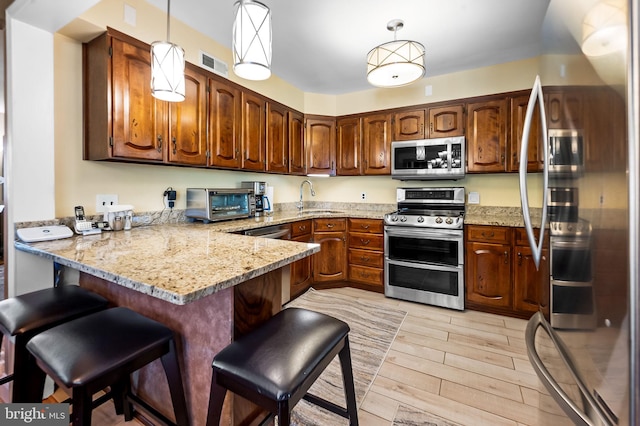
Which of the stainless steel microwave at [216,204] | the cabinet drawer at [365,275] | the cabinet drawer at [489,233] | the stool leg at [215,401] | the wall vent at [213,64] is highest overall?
the wall vent at [213,64]

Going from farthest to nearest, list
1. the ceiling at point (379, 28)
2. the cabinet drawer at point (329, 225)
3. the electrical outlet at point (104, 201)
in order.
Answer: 1. the cabinet drawer at point (329, 225)
2. the ceiling at point (379, 28)
3. the electrical outlet at point (104, 201)

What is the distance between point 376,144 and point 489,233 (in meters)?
1.65

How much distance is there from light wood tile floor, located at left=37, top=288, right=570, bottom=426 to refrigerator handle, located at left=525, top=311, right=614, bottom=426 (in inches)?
4.0

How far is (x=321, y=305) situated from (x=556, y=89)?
8.53 feet

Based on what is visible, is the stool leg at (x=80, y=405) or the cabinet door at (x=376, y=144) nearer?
the stool leg at (x=80, y=405)

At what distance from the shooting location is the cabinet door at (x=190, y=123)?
7.14 ft

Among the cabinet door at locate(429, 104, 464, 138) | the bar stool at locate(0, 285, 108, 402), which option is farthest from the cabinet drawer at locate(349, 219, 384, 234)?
the bar stool at locate(0, 285, 108, 402)

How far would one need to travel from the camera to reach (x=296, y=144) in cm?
368

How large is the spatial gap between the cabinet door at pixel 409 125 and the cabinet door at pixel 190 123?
2.20 m

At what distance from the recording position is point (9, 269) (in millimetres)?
1593

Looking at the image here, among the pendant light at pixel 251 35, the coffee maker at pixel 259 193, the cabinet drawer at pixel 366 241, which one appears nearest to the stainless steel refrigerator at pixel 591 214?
the pendant light at pixel 251 35

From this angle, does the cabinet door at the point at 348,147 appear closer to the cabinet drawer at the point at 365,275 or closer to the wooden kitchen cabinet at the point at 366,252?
the wooden kitchen cabinet at the point at 366,252

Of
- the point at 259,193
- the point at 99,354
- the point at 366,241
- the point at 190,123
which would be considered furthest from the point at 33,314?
the point at 366,241

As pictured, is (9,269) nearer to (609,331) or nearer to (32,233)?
(32,233)
